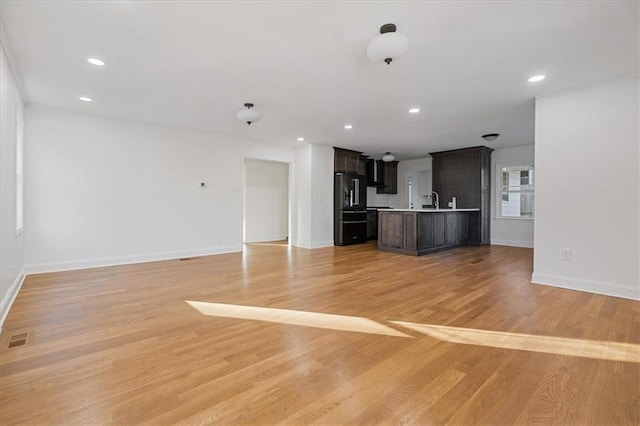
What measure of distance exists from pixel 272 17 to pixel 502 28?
183 cm

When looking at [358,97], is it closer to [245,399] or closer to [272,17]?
[272,17]

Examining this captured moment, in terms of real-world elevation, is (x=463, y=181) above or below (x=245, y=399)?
above

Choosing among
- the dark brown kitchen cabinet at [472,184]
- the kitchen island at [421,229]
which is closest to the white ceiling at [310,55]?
the kitchen island at [421,229]

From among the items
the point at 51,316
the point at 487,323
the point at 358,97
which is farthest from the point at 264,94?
the point at 487,323

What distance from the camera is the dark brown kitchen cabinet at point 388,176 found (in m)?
9.28

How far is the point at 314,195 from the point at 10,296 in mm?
5275

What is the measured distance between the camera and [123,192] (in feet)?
16.8

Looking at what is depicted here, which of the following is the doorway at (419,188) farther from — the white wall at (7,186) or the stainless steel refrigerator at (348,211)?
the white wall at (7,186)

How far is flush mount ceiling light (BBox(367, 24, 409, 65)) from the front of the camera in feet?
7.36

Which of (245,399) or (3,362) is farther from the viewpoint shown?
(3,362)

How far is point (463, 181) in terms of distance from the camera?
768 centimetres

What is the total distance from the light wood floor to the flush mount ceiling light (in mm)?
2213

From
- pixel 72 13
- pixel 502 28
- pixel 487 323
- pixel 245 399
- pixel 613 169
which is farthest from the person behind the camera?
pixel 613 169

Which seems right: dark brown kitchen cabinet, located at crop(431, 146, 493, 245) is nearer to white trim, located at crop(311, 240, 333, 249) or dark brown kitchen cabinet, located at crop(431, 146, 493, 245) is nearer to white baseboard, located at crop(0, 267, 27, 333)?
white trim, located at crop(311, 240, 333, 249)
